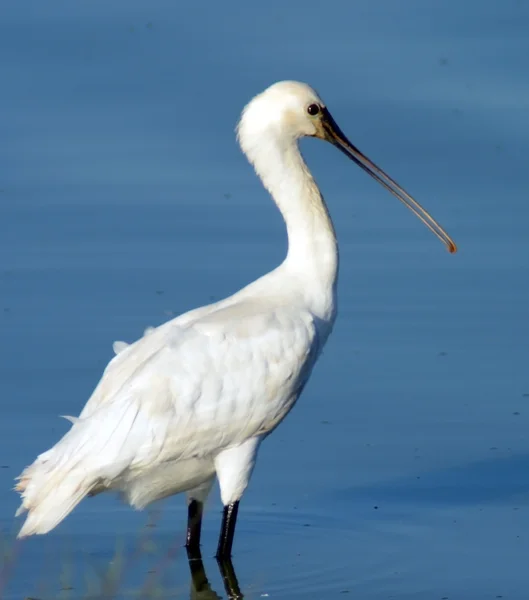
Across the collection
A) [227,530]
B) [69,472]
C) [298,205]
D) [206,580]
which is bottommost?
[206,580]

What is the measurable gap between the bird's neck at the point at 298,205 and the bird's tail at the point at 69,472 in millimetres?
1373

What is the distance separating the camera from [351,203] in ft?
48.0

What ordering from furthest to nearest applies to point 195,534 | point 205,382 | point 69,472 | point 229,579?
point 195,534 → point 229,579 → point 205,382 → point 69,472

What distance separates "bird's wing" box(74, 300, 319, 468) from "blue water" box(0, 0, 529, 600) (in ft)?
1.99

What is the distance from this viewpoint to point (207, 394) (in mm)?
9930

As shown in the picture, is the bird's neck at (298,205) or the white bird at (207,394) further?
the bird's neck at (298,205)

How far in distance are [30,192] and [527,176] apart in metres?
3.58

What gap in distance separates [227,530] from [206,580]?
0.27 meters

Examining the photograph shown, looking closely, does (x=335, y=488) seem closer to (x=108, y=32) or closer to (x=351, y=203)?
(x=351, y=203)

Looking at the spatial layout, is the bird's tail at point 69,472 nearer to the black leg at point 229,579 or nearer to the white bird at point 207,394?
the white bird at point 207,394

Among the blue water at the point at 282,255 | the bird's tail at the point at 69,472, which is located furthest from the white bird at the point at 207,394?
the blue water at the point at 282,255

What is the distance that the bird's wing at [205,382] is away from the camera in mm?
9797

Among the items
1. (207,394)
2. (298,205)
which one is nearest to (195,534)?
(207,394)

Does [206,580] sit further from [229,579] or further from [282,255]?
[282,255]
